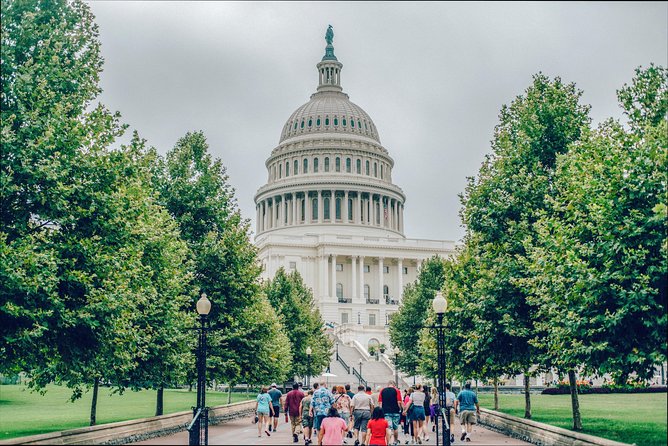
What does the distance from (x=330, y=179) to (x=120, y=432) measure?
121 meters

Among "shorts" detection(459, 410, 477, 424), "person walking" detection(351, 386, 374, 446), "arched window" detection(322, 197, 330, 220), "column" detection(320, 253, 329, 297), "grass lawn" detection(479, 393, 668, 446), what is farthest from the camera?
"arched window" detection(322, 197, 330, 220)

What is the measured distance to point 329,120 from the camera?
154875 millimetres

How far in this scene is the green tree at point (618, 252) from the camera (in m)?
18.0

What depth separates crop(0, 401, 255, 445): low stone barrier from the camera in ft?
61.8

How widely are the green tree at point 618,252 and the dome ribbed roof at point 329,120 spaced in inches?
5181

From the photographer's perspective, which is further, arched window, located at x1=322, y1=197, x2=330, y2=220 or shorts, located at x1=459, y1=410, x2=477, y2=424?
arched window, located at x1=322, y1=197, x2=330, y2=220

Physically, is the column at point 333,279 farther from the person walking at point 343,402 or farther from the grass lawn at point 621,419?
the person walking at point 343,402

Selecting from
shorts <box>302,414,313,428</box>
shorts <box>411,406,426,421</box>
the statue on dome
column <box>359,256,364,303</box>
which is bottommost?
shorts <box>302,414,313,428</box>

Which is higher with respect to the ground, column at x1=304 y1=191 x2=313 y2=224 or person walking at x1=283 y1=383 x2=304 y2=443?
column at x1=304 y1=191 x2=313 y2=224

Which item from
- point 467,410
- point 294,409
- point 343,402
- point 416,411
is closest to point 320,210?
point 294,409

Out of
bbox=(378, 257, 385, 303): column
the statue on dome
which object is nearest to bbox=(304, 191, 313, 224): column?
bbox=(378, 257, 385, 303): column

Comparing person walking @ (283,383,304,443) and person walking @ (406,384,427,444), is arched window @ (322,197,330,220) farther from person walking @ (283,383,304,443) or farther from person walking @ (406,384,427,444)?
person walking @ (406,384,427,444)

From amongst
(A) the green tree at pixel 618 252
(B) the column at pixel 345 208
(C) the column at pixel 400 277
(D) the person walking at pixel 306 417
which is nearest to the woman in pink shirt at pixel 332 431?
(A) the green tree at pixel 618 252

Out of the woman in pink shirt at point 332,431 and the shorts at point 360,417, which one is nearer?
the woman in pink shirt at point 332,431
